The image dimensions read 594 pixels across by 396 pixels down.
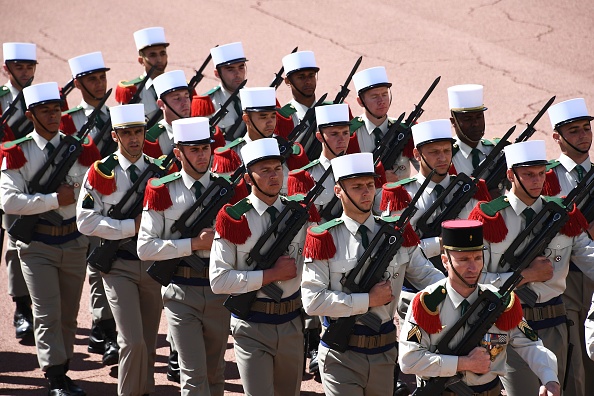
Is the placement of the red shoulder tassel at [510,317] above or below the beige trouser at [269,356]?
above

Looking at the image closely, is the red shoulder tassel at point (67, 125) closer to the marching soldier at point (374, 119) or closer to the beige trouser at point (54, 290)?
the beige trouser at point (54, 290)

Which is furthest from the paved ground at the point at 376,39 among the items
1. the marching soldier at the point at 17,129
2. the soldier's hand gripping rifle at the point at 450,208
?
the soldier's hand gripping rifle at the point at 450,208

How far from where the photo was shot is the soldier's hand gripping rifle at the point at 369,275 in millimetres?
7699

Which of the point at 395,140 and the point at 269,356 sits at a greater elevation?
the point at 395,140

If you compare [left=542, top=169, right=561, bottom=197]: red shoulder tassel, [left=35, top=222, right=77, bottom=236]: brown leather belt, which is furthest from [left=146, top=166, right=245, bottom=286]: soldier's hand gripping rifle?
[left=542, top=169, right=561, bottom=197]: red shoulder tassel

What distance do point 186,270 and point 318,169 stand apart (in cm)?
166

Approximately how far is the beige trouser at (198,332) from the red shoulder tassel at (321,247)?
54.7 inches

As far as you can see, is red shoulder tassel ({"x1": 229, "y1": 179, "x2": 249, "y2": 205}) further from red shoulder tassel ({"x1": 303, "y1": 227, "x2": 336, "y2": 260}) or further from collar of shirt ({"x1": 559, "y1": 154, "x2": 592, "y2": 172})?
collar of shirt ({"x1": 559, "y1": 154, "x2": 592, "y2": 172})

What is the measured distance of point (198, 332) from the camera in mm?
8883

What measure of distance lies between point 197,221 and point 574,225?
2.78m

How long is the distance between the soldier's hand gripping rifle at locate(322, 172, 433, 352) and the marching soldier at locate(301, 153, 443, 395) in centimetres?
4

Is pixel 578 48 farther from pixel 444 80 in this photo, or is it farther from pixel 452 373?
pixel 452 373

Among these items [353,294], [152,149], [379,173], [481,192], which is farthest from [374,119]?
[353,294]

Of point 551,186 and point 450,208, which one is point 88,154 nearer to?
point 450,208
